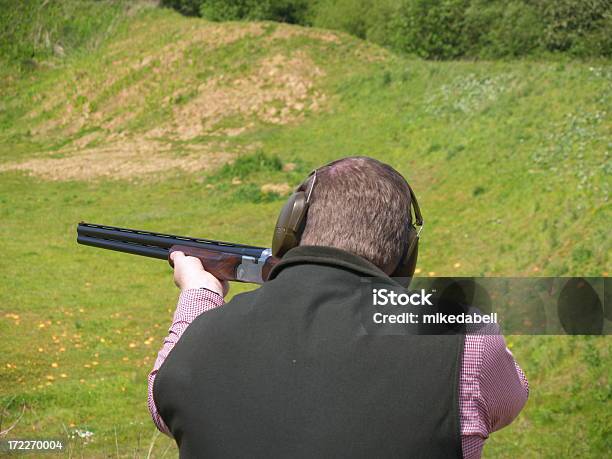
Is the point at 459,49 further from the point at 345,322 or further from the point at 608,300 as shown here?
the point at 345,322

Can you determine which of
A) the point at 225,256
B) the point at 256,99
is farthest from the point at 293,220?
the point at 256,99

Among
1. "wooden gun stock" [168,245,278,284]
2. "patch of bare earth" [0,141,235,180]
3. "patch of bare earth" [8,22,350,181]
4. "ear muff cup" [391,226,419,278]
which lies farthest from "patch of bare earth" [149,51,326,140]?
"ear muff cup" [391,226,419,278]

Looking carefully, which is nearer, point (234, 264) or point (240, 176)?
point (234, 264)

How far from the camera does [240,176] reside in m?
19.4

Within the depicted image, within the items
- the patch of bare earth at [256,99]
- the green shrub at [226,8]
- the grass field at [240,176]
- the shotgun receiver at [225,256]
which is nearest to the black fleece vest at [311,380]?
the shotgun receiver at [225,256]

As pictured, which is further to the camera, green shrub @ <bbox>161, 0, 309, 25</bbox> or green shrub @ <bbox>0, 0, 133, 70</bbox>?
green shrub @ <bbox>161, 0, 309, 25</bbox>

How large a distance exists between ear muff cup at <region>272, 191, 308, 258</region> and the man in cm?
6

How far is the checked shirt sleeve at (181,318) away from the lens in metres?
1.99

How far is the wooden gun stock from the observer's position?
8.75 feet

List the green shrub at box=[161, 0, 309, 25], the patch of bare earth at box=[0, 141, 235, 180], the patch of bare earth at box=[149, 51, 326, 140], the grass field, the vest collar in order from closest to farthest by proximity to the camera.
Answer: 1. the vest collar
2. the grass field
3. the patch of bare earth at box=[0, 141, 235, 180]
4. the patch of bare earth at box=[149, 51, 326, 140]
5. the green shrub at box=[161, 0, 309, 25]

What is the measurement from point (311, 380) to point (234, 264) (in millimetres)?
1036

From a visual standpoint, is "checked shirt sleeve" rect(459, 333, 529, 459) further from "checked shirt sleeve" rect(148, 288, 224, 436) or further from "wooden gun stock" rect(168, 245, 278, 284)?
"wooden gun stock" rect(168, 245, 278, 284)

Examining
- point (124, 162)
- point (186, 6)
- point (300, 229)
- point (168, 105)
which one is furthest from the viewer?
point (186, 6)

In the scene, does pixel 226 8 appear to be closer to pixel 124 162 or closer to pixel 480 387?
pixel 124 162
